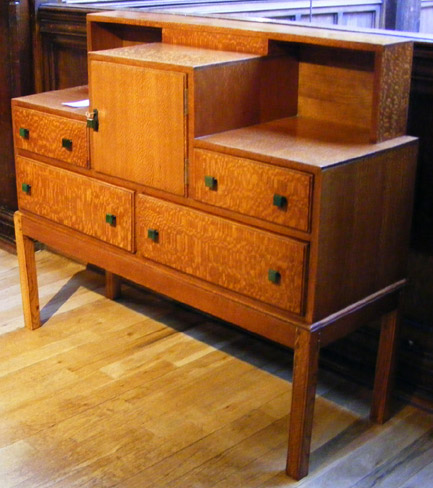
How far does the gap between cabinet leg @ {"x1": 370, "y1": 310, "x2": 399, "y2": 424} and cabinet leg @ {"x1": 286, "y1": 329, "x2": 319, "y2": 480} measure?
1.14ft

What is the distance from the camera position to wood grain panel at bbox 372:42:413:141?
204 centimetres

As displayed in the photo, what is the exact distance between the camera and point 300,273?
6.56 ft

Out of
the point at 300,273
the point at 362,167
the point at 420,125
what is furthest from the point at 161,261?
the point at 420,125

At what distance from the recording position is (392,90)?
2.09m

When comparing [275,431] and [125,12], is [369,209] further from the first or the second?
[125,12]

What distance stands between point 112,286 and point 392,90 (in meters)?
1.55

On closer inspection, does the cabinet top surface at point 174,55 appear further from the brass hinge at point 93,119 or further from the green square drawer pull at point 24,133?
the green square drawer pull at point 24,133

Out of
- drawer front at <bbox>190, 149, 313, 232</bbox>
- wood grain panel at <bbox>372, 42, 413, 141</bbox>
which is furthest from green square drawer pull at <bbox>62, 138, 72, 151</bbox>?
wood grain panel at <bbox>372, 42, 413, 141</bbox>

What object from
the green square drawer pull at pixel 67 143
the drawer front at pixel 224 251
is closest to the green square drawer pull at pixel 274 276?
the drawer front at pixel 224 251

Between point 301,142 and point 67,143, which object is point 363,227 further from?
point 67,143

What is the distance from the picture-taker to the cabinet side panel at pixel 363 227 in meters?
1.97

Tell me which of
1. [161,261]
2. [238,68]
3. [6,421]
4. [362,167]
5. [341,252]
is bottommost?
[6,421]

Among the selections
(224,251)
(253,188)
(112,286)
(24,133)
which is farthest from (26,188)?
(253,188)

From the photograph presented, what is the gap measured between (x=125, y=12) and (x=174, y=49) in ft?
1.53
